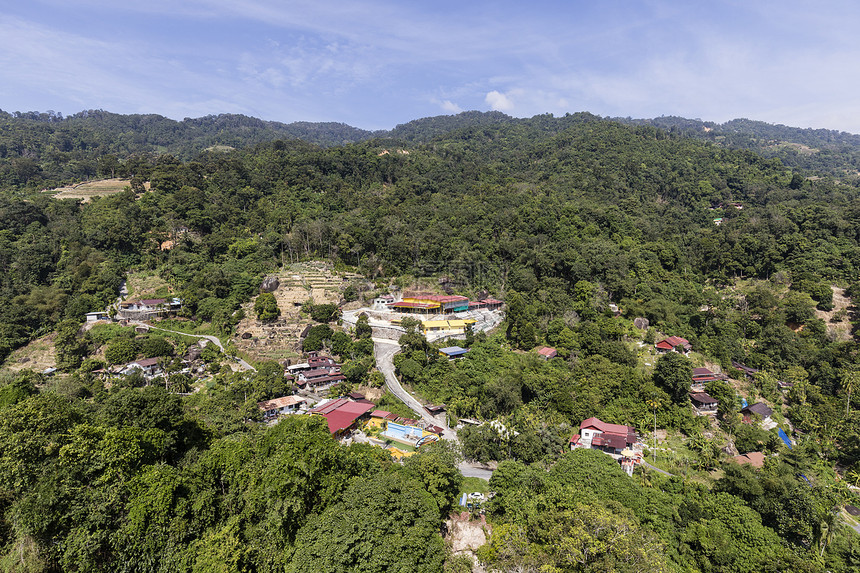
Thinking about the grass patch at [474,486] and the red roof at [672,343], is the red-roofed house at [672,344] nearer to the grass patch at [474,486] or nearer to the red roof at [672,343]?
the red roof at [672,343]

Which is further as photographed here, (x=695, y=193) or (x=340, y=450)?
(x=695, y=193)

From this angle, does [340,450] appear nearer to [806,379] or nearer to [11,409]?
[11,409]

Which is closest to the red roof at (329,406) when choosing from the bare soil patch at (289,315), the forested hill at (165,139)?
the bare soil patch at (289,315)

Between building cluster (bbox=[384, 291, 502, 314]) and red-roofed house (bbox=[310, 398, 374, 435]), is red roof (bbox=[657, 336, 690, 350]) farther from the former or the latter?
red-roofed house (bbox=[310, 398, 374, 435])

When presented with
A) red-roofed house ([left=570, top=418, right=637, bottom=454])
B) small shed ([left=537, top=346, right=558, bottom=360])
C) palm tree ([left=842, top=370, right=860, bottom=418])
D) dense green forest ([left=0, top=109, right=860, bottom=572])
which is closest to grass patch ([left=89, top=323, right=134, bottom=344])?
dense green forest ([left=0, top=109, right=860, bottom=572])

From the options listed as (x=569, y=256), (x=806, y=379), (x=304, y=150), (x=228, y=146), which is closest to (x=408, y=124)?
(x=228, y=146)

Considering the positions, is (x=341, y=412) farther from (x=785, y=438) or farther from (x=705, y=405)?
(x=785, y=438)

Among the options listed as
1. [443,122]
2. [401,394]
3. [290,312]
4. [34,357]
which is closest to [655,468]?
[401,394]
